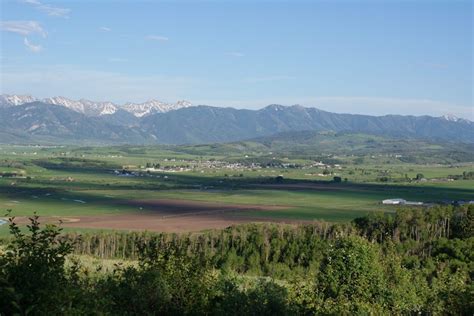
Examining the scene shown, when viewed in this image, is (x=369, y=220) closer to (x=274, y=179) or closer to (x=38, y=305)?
(x=38, y=305)

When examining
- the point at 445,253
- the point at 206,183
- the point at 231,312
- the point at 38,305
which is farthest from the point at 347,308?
the point at 206,183

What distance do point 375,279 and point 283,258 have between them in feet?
109

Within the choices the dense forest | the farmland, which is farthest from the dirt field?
the dense forest

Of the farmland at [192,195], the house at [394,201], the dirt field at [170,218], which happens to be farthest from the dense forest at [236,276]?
the house at [394,201]

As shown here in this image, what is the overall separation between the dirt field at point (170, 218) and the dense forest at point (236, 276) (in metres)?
11.0

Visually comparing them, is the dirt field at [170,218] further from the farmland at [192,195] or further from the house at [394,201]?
the house at [394,201]

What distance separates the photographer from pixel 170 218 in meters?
88.4

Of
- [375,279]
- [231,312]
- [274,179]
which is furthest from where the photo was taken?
[274,179]

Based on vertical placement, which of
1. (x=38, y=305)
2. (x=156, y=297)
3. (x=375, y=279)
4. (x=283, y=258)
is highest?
(x=38, y=305)

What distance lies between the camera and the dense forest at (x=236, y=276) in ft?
45.3

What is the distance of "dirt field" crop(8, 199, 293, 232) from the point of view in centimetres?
8075

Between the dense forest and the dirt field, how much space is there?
1096 cm

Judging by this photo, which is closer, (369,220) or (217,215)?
(369,220)

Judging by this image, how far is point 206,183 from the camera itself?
494 feet
